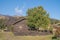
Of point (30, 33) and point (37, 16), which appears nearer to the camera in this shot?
point (30, 33)

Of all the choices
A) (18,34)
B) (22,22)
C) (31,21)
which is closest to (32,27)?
(31,21)

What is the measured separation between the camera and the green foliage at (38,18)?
181 feet

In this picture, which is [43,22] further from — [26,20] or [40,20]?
[26,20]

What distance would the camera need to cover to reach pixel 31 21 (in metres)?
56.4

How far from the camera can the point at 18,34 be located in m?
41.6

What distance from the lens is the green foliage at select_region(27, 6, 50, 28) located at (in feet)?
181

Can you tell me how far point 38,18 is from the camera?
184 feet

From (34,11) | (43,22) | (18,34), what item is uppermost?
(34,11)

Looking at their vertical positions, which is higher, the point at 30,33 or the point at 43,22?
the point at 43,22

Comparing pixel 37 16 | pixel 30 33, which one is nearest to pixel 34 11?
pixel 37 16

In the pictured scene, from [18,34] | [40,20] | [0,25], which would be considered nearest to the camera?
[18,34]

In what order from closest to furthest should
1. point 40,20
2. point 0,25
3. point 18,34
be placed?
1. point 18,34
2. point 40,20
3. point 0,25

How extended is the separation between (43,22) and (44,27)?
1542 millimetres

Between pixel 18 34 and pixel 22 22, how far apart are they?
1935 cm
